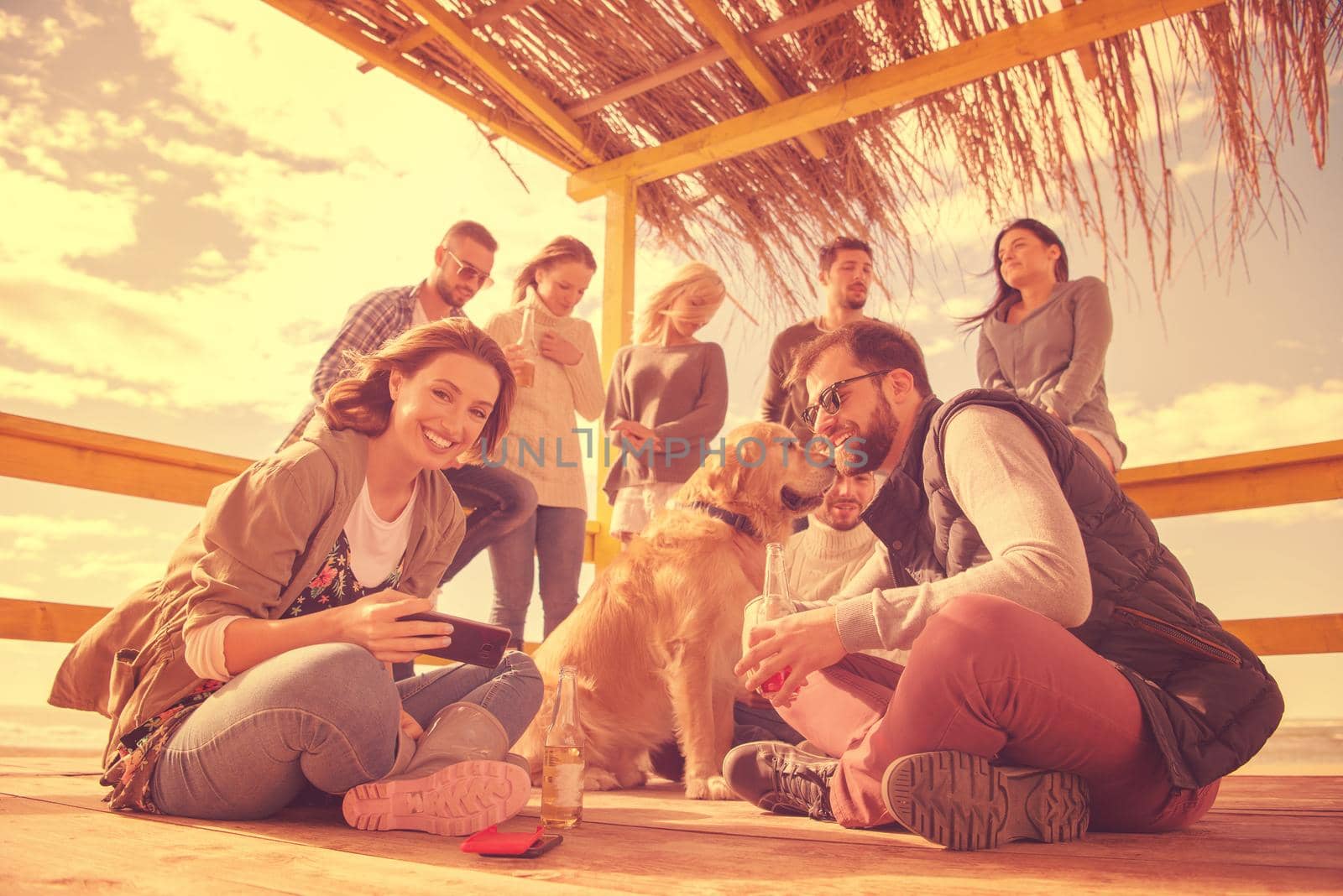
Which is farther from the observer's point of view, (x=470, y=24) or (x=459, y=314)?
(x=470, y=24)

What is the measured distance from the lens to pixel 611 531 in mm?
3898

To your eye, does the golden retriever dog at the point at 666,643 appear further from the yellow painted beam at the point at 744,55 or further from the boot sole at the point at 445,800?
the yellow painted beam at the point at 744,55

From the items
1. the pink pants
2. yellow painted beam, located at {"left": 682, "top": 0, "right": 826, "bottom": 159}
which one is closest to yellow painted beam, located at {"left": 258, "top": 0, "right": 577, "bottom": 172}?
yellow painted beam, located at {"left": 682, "top": 0, "right": 826, "bottom": 159}

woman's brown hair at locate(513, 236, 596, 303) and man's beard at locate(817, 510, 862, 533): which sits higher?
woman's brown hair at locate(513, 236, 596, 303)

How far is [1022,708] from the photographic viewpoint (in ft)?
4.56

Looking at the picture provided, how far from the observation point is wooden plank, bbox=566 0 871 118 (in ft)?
12.3

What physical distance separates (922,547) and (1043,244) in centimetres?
205

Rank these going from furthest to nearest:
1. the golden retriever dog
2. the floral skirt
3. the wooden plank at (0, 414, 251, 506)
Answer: the wooden plank at (0, 414, 251, 506) < the golden retriever dog < the floral skirt

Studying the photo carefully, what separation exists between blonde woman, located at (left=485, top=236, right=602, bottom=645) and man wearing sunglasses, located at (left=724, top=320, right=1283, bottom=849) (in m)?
1.94

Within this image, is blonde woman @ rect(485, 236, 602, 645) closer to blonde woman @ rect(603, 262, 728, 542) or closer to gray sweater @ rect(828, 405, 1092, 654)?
blonde woman @ rect(603, 262, 728, 542)

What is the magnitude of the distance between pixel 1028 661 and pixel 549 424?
264 centimetres

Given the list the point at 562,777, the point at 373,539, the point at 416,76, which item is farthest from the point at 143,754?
the point at 416,76

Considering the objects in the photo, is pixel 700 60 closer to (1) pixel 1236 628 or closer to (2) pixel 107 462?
(2) pixel 107 462

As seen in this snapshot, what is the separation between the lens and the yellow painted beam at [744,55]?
3652 millimetres
